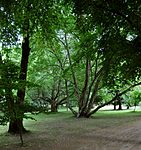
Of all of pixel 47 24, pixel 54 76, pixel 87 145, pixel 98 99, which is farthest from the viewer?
pixel 98 99

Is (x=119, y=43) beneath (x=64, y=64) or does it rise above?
beneath

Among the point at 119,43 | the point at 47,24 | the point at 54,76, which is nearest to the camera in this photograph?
the point at 119,43

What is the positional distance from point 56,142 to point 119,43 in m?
4.70

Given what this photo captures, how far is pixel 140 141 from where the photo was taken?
12.0m

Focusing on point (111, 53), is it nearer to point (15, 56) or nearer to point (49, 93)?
point (15, 56)

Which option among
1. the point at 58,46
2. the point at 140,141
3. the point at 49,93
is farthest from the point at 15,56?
the point at 140,141

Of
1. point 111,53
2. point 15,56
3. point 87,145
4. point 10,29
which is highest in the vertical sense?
point 15,56

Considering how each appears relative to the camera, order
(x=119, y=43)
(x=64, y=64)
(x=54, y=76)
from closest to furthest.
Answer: (x=119, y=43), (x=64, y=64), (x=54, y=76)

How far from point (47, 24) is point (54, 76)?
1961 cm

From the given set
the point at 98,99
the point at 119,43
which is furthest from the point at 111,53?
the point at 98,99

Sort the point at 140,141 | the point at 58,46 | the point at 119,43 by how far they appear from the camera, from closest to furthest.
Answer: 1. the point at 119,43
2. the point at 140,141
3. the point at 58,46

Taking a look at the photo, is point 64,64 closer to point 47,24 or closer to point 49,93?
point 49,93

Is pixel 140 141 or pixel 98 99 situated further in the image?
pixel 98 99

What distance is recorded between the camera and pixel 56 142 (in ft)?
40.4
